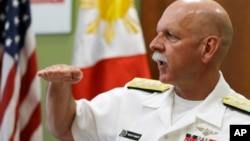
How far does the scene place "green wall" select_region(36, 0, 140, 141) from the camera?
195 cm

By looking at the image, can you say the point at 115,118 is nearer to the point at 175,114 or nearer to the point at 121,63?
the point at 175,114

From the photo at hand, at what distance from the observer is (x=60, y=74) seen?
1.17 m

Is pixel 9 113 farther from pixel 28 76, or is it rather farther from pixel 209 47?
pixel 209 47

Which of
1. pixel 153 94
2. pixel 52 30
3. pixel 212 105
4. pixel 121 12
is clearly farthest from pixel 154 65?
pixel 212 105

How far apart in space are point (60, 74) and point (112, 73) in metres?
0.70

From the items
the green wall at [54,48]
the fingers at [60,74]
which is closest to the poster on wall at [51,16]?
the green wall at [54,48]

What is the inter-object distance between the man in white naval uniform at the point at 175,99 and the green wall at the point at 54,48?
2.13 ft

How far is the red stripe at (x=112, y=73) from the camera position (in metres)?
1.86

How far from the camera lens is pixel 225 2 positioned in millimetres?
1854

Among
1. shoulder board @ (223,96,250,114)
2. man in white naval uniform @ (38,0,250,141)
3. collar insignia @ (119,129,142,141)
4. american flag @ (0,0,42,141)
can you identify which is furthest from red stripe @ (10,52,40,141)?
shoulder board @ (223,96,250,114)

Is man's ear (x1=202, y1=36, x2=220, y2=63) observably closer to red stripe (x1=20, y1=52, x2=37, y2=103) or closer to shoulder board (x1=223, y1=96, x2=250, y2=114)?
shoulder board (x1=223, y1=96, x2=250, y2=114)

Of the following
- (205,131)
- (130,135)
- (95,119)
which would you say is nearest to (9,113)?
(95,119)

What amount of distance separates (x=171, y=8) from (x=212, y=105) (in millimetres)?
302

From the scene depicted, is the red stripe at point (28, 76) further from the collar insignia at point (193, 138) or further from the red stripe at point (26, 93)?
the collar insignia at point (193, 138)
